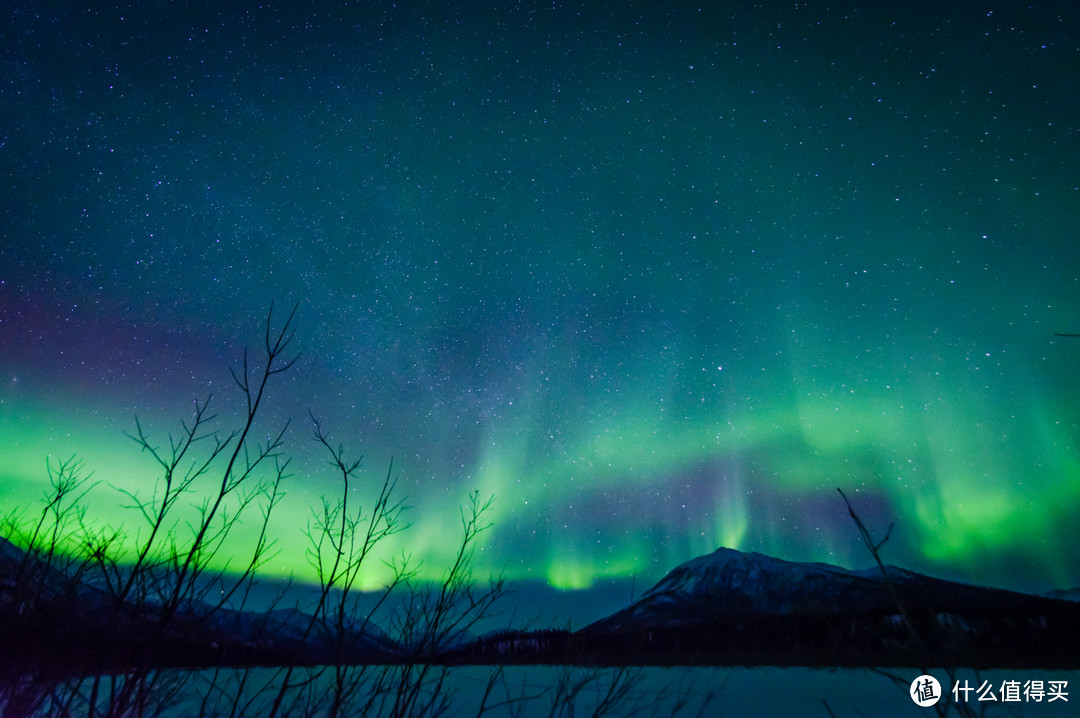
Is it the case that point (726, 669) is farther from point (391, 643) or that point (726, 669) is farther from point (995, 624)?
point (391, 643)

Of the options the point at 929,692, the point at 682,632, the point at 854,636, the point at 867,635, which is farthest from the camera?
the point at 682,632

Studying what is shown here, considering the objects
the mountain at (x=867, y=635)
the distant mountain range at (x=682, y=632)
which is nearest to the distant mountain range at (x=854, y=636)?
the mountain at (x=867, y=635)

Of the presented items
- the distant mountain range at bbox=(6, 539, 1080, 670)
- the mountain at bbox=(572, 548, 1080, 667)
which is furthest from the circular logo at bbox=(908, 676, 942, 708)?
the mountain at bbox=(572, 548, 1080, 667)

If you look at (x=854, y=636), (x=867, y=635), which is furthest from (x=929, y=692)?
(x=867, y=635)

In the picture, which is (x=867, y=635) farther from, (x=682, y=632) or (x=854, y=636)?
(x=682, y=632)

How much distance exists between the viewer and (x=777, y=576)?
7741 inches

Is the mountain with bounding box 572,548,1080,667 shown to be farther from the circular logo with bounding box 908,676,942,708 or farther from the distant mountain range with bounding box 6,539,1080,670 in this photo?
the circular logo with bounding box 908,676,942,708

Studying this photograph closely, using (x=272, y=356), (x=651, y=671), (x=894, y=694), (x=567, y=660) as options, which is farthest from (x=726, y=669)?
(x=272, y=356)

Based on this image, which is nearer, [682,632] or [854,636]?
[854,636]

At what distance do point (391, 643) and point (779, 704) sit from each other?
169ft

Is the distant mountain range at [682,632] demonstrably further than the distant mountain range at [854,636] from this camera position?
No

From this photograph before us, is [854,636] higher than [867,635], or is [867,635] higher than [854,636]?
[867,635]

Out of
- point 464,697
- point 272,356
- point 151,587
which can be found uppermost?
point 272,356

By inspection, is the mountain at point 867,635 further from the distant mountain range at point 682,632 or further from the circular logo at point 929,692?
the circular logo at point 929,692
